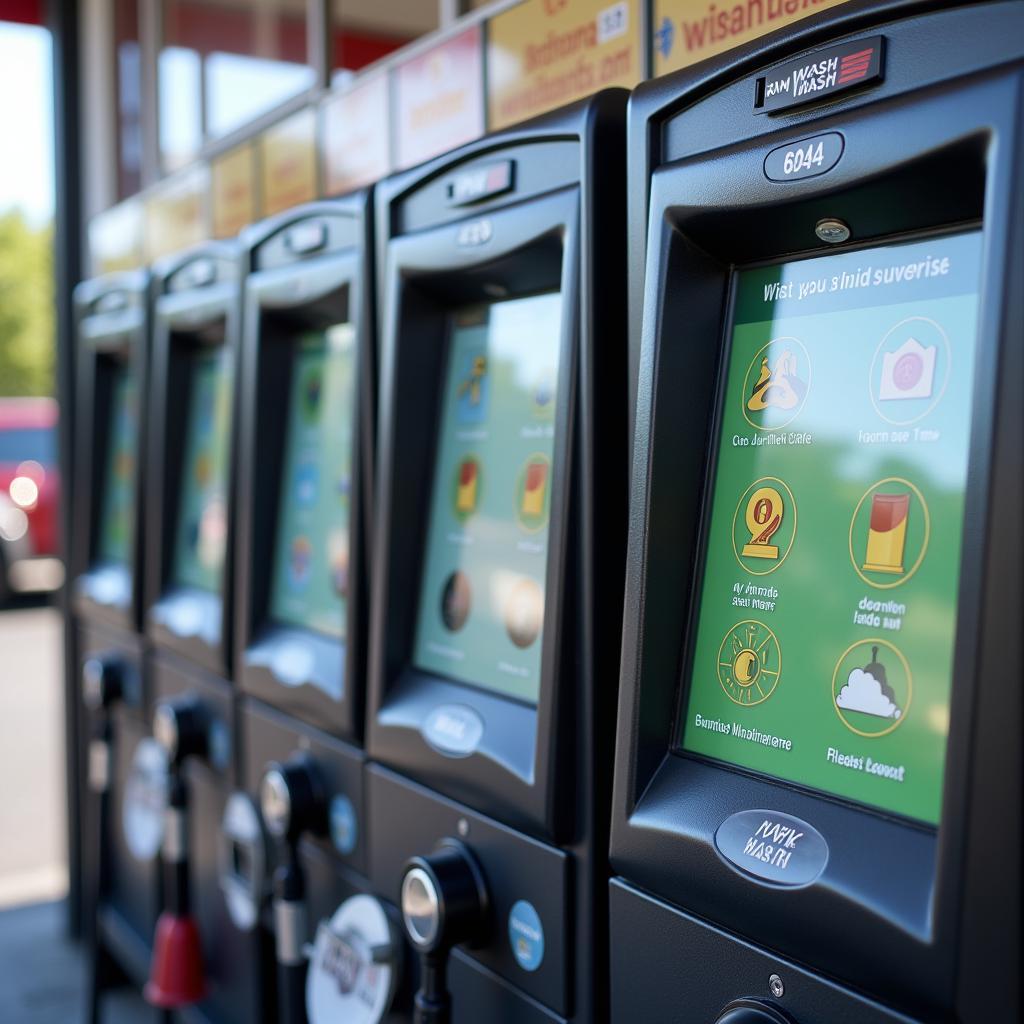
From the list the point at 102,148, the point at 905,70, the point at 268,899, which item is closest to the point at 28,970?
the point at 268,899

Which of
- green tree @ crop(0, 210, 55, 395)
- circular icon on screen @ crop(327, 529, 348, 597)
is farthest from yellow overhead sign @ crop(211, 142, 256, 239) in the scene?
green tree @ crop(0, 210, 55, 395)

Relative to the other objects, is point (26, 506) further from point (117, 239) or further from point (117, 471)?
point (117, 471)

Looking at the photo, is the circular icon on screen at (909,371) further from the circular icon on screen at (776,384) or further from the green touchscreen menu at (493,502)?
the green touchscreen menu at (493,502)

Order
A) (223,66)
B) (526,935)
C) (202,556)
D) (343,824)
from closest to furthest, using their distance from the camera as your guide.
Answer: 1. (526,935)
2. (343,824)
3. (202,556)
4. (223,66)

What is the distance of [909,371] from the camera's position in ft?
3.25

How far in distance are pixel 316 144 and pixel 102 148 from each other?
150cm

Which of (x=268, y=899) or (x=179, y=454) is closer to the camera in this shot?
(x=268, y=899)

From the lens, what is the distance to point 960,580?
2.83 feet

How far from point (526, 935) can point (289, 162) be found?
1.69 metres

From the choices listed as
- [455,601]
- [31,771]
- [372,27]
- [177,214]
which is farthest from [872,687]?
[31,771]

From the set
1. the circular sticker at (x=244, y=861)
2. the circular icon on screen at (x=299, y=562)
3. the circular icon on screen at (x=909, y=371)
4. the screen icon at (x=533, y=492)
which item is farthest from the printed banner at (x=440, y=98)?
the circular sticker at (x=244, y=861)

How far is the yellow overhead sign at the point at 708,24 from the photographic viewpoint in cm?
130

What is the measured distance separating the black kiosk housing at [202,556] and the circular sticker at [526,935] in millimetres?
935

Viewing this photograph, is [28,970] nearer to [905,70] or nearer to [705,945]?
[705,945]
